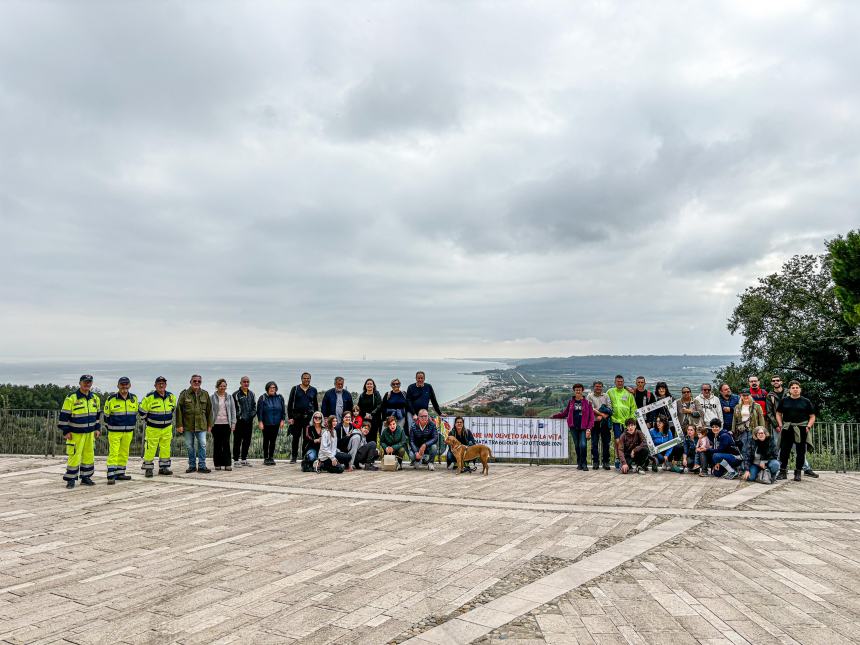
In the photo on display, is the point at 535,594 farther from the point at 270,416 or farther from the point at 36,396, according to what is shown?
the point at 36,396

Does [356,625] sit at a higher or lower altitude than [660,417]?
lower

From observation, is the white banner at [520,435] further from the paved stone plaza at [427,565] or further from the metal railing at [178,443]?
the paved stone plaza at [427,565]

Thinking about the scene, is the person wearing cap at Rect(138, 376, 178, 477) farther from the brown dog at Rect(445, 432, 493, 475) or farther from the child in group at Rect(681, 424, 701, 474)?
the child in group at Rect(681, 424, 701, 474)

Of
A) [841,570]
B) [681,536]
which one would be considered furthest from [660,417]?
[841,570]

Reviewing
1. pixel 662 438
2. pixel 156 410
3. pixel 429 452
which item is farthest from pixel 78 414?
pixel 662 438

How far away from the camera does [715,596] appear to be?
4.44 meters

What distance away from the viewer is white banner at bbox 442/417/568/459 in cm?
1279

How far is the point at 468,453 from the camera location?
36.4ft

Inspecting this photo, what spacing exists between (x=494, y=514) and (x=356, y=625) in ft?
12.6

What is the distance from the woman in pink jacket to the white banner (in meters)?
0.76

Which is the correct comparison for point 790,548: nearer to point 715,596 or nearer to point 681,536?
point 681,536

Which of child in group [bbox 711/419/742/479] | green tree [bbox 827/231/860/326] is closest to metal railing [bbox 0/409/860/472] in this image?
child in group [bbox 711/419/742/479]

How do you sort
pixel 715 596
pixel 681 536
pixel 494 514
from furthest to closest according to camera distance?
pixel 494 514 → pixel 681 536 → pixel 715 596

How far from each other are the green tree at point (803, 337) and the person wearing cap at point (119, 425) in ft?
87.4
